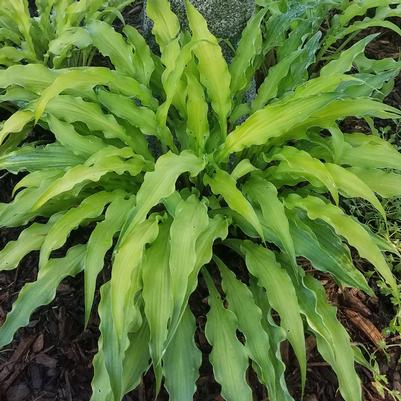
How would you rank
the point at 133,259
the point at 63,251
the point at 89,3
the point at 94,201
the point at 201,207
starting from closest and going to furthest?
the point at 133,259 < the point at 201,207 < the point at 94,201 < the point at 63,251 < the point at 89,3

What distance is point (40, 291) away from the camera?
188 centimetres

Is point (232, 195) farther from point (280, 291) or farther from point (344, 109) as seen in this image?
point (344, 109)

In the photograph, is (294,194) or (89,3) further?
(89,3)

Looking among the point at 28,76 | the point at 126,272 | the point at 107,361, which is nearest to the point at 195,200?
the point at 126,272

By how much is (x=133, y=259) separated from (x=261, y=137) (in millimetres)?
602

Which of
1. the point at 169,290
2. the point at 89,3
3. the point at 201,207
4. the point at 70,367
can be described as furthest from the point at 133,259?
the point at 89,3

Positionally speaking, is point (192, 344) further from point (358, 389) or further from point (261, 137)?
point (261, 137)

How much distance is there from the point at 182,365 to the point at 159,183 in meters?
0.59

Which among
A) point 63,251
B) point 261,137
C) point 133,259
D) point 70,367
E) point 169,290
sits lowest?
point 70,367

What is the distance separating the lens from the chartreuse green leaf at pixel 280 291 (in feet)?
5.70

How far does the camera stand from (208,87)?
2055 millimetres

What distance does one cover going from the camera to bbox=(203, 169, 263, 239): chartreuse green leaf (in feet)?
5.63

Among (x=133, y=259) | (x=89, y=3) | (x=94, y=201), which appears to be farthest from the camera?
(x=89, y=3)

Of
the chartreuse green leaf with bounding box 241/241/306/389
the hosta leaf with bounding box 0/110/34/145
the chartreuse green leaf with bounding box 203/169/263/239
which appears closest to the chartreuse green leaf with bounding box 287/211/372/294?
the chartreuse green leaf with bounding box 241/241/306/389
